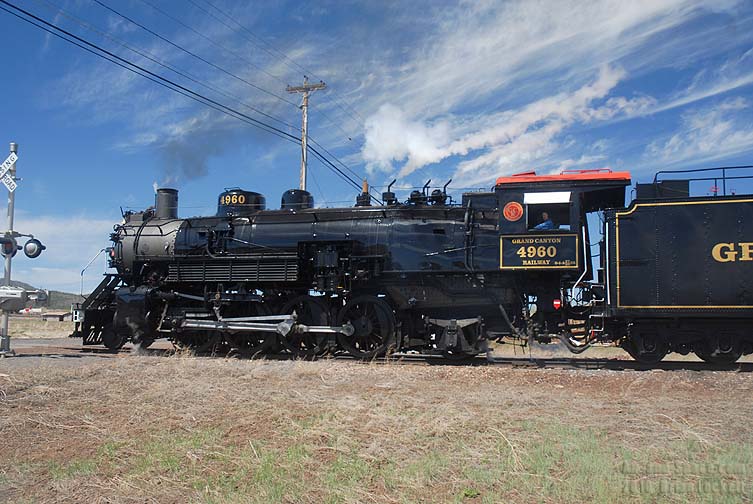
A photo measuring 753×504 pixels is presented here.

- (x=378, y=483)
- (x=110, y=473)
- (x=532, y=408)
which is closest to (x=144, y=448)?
(x=110, y=473)

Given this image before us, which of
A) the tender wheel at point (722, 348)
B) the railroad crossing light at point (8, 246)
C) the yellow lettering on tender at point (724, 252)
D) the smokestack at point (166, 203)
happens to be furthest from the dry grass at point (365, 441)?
the smokestack at point (166, 203)

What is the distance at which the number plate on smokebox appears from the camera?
1138cm

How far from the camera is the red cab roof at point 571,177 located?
1146 centimetres

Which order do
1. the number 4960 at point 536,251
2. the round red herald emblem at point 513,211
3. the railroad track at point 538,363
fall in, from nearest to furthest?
the railroad track at point 538,363 → the number 4960 at point 536,251 → the round red herald emblem at point 513,211

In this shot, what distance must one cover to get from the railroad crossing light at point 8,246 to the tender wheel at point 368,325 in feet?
24.5

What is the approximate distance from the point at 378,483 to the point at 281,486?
2.60 ft

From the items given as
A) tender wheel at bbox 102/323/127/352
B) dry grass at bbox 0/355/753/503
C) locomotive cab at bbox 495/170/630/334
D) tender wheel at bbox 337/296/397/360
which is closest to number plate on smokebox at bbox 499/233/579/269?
locomotive cab at bbox 495/170/630/334

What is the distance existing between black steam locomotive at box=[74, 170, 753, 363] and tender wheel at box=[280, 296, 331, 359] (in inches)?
1.8

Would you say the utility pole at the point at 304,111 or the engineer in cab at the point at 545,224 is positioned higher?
the utility pole at the point at 304,111

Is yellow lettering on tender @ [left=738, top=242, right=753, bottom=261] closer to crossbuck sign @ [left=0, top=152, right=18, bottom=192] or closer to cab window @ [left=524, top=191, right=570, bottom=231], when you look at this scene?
cab window @ [left=524, top=191, right=570, bottom=231]

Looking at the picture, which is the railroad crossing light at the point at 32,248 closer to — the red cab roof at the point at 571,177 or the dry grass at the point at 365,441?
the dry grass at the point at 365,441

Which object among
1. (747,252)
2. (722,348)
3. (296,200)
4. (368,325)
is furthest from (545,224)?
(296,200)

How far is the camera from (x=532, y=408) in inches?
275

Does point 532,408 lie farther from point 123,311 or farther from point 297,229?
point 123,311
